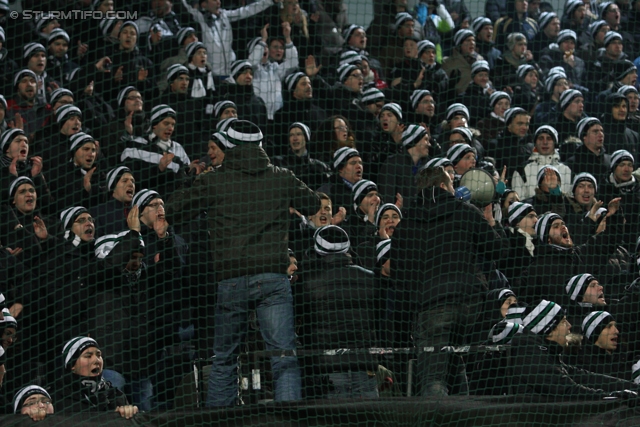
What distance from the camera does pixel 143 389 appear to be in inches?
309

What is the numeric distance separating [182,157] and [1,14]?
242 cm

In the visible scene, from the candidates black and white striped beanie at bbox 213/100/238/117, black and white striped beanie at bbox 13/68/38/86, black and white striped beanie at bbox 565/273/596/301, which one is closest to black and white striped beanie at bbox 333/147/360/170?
black and white striped beanie at bbox 213/100/238/117

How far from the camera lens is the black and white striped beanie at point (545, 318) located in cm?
816

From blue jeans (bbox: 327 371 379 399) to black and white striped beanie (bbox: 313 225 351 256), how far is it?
0.83 meters

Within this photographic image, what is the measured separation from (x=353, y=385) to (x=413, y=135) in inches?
121

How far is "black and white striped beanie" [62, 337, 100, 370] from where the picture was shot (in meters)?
7.44

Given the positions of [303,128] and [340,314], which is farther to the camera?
[303,128]

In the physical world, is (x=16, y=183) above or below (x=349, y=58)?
below

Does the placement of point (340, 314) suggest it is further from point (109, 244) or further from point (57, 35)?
point (57, 35)

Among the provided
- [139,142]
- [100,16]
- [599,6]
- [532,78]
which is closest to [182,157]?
[139,142]

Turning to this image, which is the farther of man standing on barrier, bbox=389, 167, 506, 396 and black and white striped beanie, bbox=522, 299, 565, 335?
black and white striped beanie, bbox=522, 299, 565, 335

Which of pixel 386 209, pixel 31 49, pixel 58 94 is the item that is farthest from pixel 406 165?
pixel 31 49

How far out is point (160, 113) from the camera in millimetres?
9883

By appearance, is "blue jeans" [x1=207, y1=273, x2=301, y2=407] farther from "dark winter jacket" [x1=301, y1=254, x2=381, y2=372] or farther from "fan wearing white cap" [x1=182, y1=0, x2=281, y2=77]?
"fan wearing white cap" [x1=182, y1=0, x2=281, y2=77]
